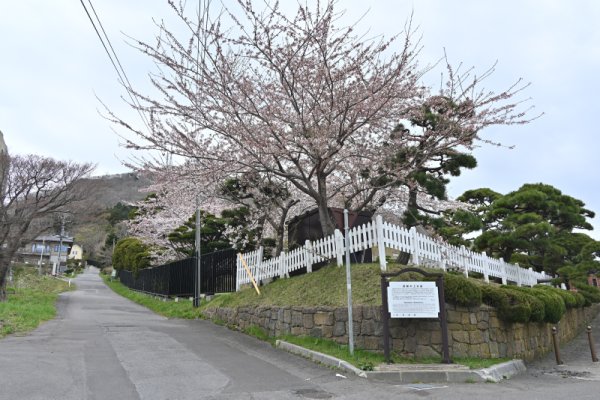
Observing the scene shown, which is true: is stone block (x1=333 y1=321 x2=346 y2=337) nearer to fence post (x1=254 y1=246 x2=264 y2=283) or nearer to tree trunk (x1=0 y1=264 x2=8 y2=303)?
fence post (x1=254 y1=246 x2=264 y2=283)

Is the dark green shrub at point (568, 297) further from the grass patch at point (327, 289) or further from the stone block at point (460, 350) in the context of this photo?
the grass patch at point (327, 289)

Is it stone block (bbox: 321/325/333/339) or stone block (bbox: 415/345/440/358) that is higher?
stone block (bbox: 321/325/333/339)

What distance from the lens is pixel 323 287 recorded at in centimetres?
930

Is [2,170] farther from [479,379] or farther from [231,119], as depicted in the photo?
[479,379]

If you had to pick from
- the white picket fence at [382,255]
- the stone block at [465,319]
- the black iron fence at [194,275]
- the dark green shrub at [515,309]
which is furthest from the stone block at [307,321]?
the black iron fence at [194,275]

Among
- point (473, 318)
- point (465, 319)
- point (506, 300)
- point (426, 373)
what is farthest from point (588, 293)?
point (426, 373)

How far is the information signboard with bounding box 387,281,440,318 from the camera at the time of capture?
706 cm

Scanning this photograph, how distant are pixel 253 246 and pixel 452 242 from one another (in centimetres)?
746

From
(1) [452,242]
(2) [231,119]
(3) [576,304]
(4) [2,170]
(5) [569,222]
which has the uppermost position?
(4) [2,170]

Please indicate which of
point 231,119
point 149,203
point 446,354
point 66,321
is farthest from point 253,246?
point 446,354

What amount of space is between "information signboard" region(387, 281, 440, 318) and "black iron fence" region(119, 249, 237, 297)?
974 centimetres

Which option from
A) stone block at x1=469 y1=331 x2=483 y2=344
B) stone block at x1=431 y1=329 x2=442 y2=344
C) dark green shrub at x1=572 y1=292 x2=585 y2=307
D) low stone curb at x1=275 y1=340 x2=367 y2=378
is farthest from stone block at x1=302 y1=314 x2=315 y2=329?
dark green shrub at x1=572 y1=292 x2=585 y2=307

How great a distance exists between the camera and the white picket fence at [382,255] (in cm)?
907

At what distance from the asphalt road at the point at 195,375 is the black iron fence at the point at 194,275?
666cm
